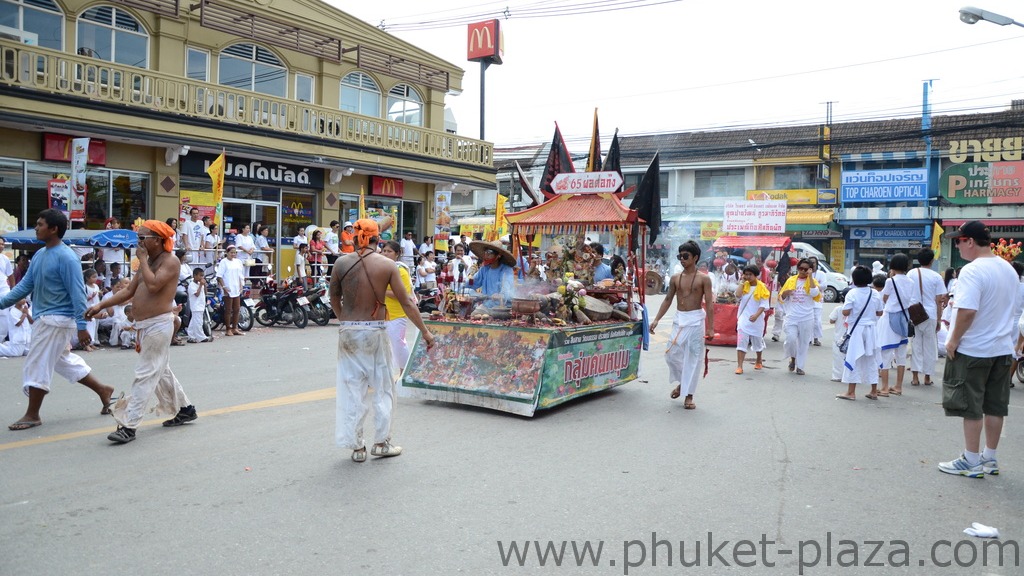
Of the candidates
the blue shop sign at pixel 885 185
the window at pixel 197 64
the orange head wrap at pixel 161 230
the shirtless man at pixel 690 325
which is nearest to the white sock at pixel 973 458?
the shirtless man at pixel 690 325

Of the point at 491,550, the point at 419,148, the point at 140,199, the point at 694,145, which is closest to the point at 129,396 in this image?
the point at 491,550

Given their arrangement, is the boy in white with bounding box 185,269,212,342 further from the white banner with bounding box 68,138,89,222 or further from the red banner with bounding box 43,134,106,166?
the red banner with bounding box 43,134,106,166

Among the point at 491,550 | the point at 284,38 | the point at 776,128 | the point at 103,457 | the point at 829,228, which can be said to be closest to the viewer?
the point at 491,550

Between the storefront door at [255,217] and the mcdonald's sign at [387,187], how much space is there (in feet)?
11.4

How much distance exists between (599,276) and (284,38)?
13.9 metres

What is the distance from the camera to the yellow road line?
6.09m

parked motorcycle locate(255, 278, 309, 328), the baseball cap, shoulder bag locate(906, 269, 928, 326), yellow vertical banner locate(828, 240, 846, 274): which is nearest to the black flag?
shoulder bag locate(906, 269, 928, 326)

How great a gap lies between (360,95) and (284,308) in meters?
10.0

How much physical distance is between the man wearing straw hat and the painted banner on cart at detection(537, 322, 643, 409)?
1552mm

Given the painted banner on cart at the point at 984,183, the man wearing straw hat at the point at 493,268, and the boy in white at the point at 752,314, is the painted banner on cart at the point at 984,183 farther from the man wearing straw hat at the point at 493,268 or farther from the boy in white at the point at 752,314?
the man wearing straw hat at the point at 493,268

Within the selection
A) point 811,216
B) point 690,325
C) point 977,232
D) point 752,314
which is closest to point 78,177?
point 690,325

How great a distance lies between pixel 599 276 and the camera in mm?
11031

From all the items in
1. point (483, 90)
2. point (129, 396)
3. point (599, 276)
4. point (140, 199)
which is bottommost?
point (129, 396)

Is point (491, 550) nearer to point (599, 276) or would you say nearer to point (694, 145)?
point (599, 276)
